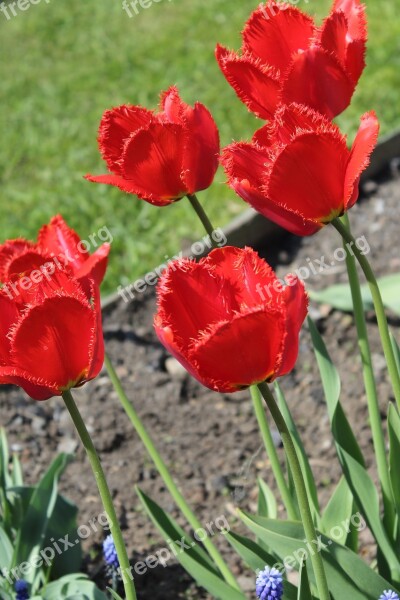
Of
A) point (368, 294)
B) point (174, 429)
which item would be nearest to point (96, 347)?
point (368, 294)

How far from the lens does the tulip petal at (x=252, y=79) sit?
A: 4.47 ft

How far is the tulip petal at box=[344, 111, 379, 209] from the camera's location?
1.22 m

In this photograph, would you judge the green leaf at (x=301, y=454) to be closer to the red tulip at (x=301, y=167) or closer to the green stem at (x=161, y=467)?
the green stem at (x=161, y=467)

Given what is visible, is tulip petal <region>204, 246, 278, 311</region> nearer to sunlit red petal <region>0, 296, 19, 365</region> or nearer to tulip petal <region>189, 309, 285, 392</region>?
tulip petal <region>189, 309, 285, 392</region>

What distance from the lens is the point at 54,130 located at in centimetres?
464

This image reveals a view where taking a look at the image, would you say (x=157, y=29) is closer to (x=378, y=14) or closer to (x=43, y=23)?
(x=43, y=23)

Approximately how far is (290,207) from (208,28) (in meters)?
4.13

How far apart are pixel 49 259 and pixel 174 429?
4.43ft

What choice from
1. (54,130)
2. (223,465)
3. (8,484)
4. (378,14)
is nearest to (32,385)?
(8,484)

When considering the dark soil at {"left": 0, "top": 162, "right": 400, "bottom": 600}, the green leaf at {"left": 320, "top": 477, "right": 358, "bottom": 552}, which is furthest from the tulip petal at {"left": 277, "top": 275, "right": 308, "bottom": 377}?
the dark soil at {"left": 0, "top": 162, "right": 400, "bottom": 600}

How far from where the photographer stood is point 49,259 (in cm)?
144

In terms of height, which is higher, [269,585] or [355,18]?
[355,18]

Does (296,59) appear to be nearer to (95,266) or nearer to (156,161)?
(156,161)

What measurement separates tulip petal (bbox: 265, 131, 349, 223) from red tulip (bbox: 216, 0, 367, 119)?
0.18m
